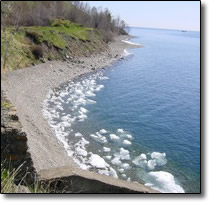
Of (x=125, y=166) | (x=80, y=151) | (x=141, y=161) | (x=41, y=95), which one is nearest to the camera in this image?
(x=125, y=166)

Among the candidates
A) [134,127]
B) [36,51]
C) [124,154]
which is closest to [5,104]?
[124,154]

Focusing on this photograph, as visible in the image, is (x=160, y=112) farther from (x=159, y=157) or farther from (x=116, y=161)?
(x=116, y=161)

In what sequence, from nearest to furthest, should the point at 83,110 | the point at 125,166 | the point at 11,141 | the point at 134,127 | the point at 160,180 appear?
1. the point at 11,141
2. the point at 160,180
3. the point at 125,166
4. the point at 134,127
5. the point at 83,110

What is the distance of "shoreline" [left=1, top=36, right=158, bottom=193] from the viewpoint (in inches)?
418

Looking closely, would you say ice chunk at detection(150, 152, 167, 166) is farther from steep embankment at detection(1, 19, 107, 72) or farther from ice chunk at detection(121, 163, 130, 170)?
steep embankment at detection(1, 19, 107, 72)

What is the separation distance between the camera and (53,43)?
97.3 ft

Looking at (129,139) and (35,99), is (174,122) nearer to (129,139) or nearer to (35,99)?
(129,139)

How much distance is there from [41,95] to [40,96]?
26cm

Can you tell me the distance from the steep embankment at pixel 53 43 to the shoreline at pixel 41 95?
3.19 feet

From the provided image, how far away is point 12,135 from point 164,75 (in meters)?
26.8

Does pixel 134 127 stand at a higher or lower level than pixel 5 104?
lower

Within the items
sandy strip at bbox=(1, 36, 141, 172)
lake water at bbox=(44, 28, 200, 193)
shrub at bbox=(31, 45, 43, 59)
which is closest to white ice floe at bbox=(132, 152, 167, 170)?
lake water at bbox=(44, 28, 200, 193)

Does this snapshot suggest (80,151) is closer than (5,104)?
No

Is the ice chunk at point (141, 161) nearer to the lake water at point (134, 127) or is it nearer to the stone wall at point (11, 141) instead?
the lake water at point (134, 127)
